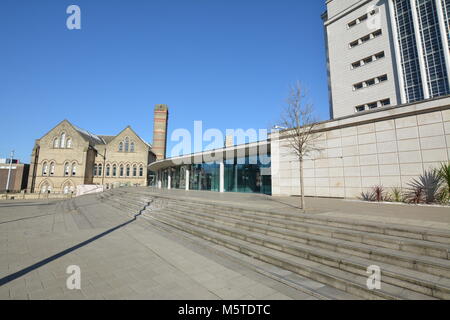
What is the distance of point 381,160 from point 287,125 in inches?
224

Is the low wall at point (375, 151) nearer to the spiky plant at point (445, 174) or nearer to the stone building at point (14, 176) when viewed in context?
the spiky plant at point (445, 174)

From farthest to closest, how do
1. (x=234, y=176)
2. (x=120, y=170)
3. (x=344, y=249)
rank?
(x=120, y=170) < (x=234, y=176) < (x=344, y=249)

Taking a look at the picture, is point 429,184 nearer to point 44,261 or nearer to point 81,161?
point 44,261

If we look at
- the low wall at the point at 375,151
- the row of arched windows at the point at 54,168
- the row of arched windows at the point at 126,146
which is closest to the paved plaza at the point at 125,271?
the low wall at the point at 375,151

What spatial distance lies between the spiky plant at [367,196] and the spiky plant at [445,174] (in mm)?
2804

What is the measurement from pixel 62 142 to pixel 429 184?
5808 centimetres

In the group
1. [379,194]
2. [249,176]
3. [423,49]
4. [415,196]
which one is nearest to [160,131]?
[249,176]

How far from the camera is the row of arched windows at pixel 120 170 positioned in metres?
46.8

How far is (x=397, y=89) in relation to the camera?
21078 mm

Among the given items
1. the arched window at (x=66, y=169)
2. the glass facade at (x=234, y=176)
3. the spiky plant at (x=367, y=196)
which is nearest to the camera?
the spiky plant at (x=367, y=196)

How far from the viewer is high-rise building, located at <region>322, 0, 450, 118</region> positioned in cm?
1992

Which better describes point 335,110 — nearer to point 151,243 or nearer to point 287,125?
→ point 287,125

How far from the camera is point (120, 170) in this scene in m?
47.1
